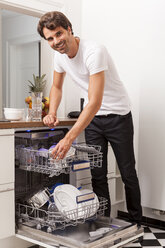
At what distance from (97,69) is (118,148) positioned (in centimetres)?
57

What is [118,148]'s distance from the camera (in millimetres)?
2234

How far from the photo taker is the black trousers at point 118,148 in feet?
7.24

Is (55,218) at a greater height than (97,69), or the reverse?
(97,69)

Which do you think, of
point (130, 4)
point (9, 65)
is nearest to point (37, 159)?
point (130, 4)

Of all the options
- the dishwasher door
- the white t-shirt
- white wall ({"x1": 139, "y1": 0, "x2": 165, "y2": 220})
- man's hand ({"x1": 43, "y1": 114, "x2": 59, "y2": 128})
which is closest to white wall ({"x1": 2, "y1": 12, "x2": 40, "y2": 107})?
white wall ({"x1": 139, "y1": 0, "x2": 165, "y2": 220})

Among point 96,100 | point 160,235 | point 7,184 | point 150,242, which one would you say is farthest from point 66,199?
point 160,235

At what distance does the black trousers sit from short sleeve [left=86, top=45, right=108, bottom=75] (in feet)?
1.22

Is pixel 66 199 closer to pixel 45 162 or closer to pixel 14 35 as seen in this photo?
pixel 45 162

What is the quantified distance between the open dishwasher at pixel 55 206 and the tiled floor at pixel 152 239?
1.31 ft

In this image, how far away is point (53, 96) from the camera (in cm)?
231

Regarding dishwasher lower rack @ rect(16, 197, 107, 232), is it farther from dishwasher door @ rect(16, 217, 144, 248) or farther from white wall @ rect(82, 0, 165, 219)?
white wall @ rect(82, 0, 165, 219)

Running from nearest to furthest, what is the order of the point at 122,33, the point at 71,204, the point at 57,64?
the point at 71,204, the point at 57,64, the point at 122,33

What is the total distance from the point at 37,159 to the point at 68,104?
0.97 meters

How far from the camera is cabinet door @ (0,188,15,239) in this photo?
75.2 inches
